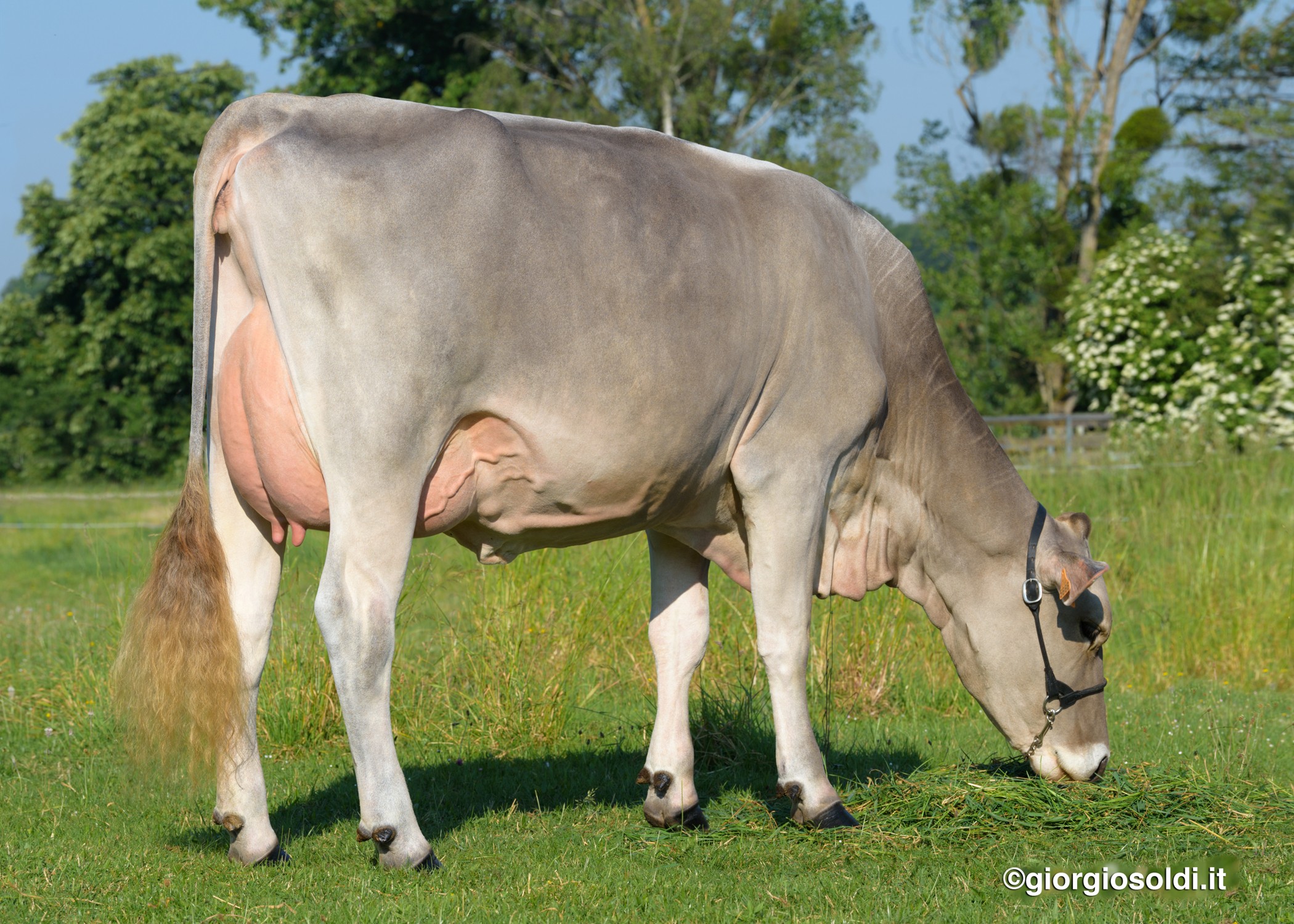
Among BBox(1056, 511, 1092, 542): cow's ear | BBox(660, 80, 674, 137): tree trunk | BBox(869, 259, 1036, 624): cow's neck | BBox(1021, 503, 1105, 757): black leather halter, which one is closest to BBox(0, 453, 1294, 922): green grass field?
BBox(1021, 503, 1105, 757): black leather halter

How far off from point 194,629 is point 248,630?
28 cm

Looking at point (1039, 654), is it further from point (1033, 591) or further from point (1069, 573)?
point (1069, 573)

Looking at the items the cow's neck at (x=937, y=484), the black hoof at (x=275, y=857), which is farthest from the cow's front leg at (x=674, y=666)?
the black hoof at (x=275, y=857)

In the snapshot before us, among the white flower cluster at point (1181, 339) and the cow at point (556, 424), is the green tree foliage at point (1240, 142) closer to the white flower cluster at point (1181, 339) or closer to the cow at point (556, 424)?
the white flower cluster at point (1181, 339)

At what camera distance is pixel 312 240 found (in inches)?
154

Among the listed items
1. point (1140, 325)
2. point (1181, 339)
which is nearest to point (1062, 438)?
point (1181, 339)

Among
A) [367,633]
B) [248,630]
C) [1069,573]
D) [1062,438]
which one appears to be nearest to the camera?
[367,633]

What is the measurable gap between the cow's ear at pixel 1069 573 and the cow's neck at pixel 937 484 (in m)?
0.16

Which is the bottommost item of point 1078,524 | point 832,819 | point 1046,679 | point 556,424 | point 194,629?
point 832,819

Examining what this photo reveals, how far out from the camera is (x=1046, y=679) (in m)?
5.03

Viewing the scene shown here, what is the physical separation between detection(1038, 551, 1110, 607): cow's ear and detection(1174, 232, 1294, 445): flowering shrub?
14484 mm

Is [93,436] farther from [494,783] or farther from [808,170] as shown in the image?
[494,783]

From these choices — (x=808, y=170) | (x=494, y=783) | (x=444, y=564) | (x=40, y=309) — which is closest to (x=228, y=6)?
(x=40, y=309)

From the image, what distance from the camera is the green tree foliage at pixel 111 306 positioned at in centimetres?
3691
